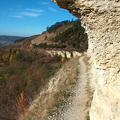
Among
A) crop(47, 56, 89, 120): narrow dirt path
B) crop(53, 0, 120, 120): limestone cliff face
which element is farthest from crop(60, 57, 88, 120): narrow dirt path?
crop(53, 0, 120, 120): limestone cliff face

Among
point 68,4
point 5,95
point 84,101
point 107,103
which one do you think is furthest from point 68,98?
point 5,95

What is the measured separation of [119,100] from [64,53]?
4069 centimetres

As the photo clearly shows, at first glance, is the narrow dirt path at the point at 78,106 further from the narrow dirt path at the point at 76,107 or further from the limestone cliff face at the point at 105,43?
the limestone cliff face at the point at 105,43

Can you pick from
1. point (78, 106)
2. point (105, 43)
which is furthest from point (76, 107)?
point (105, 43)

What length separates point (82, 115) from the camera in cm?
688

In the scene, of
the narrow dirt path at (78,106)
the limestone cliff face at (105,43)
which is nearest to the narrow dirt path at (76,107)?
the narrow dirt path at (78,106)

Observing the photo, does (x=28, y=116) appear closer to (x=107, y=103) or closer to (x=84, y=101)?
(x=84, y=101)

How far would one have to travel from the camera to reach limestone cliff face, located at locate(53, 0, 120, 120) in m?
3.44

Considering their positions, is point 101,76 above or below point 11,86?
above

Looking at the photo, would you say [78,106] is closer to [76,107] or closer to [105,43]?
[76,107]

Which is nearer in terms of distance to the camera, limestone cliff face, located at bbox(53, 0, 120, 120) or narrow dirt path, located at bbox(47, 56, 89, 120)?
limestone cliff face, located at bbox(53, 0, 120, 120)

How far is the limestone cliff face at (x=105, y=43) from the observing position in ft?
11.3

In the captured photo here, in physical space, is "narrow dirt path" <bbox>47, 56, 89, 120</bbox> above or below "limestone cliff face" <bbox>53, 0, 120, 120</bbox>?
below

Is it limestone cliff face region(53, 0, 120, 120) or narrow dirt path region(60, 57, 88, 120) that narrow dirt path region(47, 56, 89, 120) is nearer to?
narrow dirt path region(60, 57, 88, 120)
